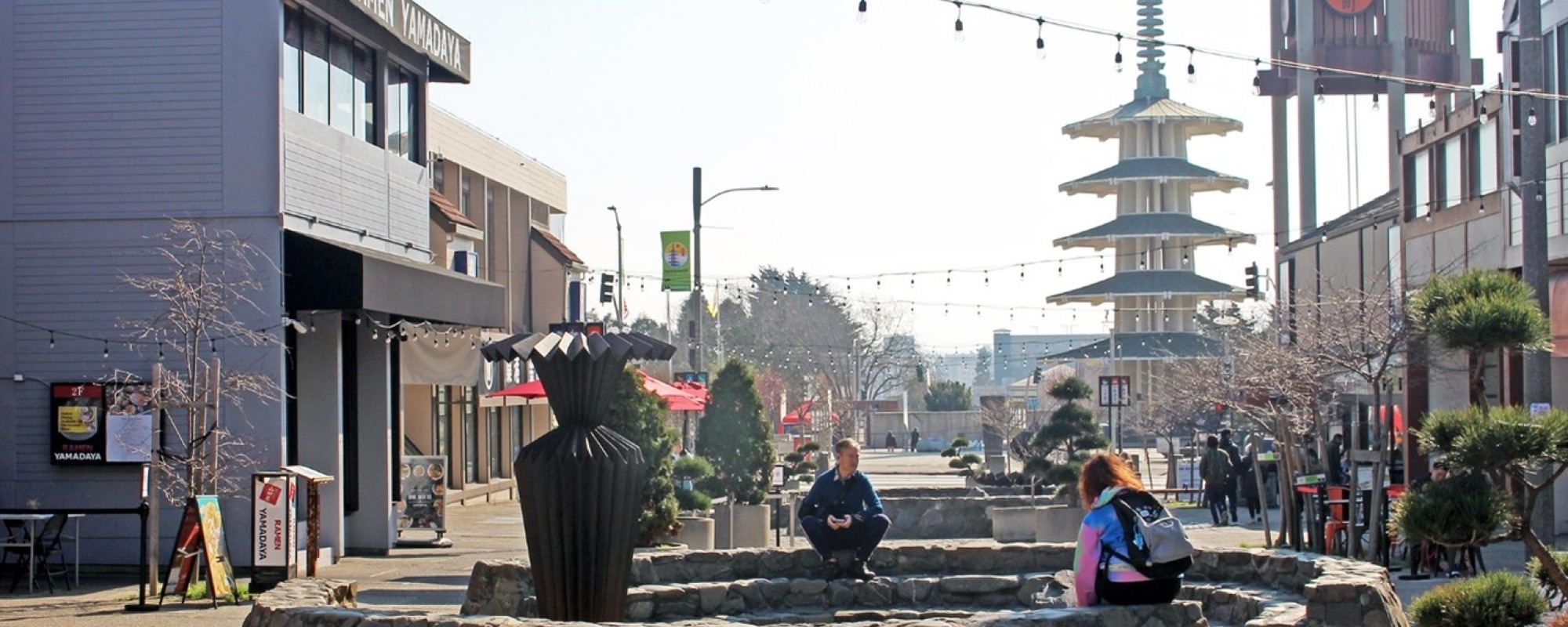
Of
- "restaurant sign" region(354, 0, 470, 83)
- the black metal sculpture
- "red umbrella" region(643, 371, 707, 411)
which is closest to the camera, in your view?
the black metal sculpture

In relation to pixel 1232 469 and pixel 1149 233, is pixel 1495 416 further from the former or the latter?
pixel 1149 233

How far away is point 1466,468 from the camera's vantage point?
1215 centimetres

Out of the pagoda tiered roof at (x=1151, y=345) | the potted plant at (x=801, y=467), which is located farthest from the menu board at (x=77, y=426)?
the pagoda tiered roof at (x=1151, y=345)

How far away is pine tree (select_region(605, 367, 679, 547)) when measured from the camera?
20969 millimetres

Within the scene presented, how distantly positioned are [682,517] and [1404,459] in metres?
15.5

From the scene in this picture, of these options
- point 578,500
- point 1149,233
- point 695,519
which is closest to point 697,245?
point 695,519

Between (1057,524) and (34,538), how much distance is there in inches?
568

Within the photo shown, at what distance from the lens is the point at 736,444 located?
85.7ft

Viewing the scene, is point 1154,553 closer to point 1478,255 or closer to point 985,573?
point 985,573

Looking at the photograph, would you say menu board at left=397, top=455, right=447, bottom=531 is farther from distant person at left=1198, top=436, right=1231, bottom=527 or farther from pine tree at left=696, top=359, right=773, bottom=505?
distant person at left=1198, top=436, right=1231, bottom=527

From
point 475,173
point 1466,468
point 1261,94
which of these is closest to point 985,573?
point 1466,468

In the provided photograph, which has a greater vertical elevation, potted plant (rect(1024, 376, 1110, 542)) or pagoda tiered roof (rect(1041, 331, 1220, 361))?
pagoda tiered roof (rect(1041, 331, 1220, 361))

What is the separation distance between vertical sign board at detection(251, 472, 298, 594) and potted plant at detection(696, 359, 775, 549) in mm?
8718

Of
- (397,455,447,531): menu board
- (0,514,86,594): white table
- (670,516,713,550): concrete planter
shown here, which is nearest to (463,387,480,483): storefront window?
(397,455,447,531): menu board
